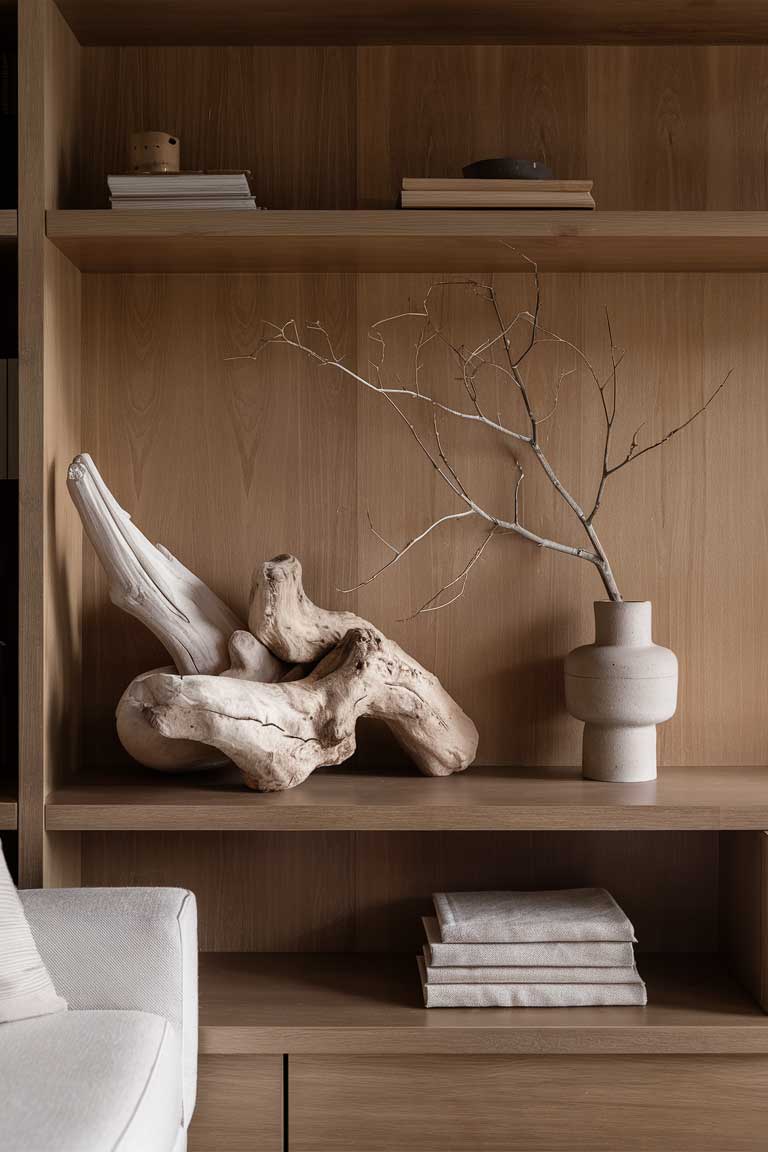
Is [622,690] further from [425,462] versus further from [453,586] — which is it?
[425,462]

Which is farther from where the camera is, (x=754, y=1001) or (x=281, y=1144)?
(x=754, y=1001)

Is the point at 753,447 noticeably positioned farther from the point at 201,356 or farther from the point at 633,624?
the point at 201,356

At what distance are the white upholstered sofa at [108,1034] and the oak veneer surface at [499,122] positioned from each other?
51.1 inches

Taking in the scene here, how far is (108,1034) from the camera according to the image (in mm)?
1426

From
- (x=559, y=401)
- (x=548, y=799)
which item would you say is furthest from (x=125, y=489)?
(x=548, y=799)

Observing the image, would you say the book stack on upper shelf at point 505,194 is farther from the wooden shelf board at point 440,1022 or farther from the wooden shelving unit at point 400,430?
the wooden shelf board at point 440,1022

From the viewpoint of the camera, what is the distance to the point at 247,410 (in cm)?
209

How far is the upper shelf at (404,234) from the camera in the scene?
5.87ft

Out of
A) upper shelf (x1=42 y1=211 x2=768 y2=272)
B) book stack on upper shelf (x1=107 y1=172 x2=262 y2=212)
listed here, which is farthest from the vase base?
book stack on upper shelf (x1=107 y1=172 x2=262 y2=212)

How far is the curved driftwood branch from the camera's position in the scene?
1.76 meters

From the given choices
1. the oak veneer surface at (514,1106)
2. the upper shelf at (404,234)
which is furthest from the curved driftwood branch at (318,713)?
the upper shelf at (404,234)

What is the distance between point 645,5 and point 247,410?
1010 millimetres

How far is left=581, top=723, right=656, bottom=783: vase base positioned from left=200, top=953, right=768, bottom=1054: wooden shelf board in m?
0.38

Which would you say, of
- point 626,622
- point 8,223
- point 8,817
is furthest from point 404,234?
point 8,817
